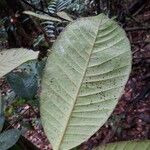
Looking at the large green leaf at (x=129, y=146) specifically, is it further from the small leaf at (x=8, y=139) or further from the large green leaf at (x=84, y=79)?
the small leaf at (x=8, y=139)

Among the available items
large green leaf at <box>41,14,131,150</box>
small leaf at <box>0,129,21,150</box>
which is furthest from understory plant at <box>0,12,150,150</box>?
small leaf at <box>0,129,21,150</box>

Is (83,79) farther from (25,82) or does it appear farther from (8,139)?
(25,82)

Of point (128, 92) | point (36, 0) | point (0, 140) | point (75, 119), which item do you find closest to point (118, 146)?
point (75, 119)

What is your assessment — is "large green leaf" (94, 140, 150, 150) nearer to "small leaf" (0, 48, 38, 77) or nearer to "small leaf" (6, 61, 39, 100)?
"small leaf" (0, 48, 38, 77)

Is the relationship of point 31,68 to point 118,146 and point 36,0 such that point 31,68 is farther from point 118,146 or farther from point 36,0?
point 36,0

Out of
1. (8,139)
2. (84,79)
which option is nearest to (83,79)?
(84,79)

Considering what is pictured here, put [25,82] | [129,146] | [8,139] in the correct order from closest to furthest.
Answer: [129,146], [8,139], [25,82]

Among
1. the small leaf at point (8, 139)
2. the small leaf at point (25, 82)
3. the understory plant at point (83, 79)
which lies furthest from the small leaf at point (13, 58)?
the small leaf at point (25, 82)
